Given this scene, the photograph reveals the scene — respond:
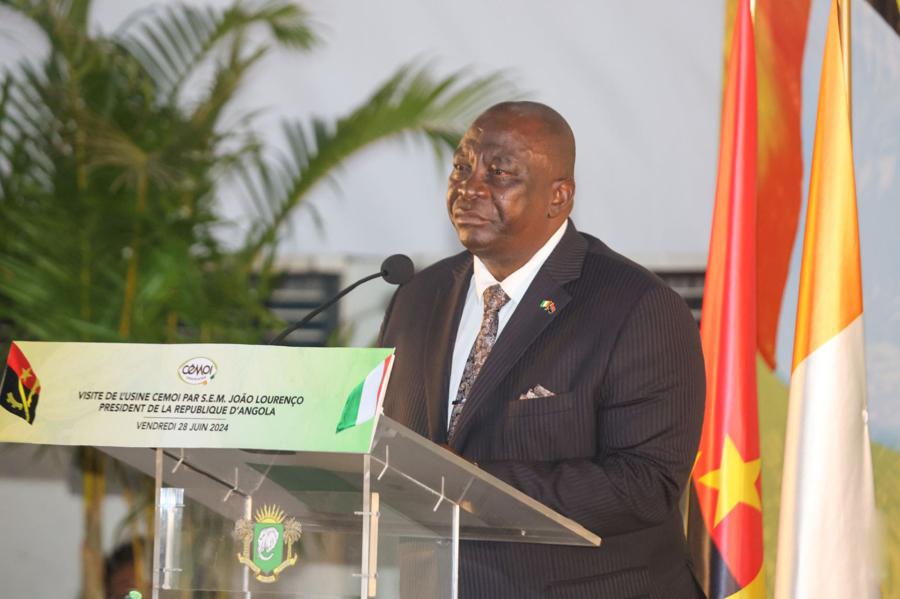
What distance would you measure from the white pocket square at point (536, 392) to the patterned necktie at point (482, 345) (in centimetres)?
13

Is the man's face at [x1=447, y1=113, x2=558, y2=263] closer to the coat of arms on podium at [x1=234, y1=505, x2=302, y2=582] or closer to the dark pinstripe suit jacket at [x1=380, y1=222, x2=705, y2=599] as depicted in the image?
the dark pinstripe suit jacket at [x1=380, y1=222, x2=705, y2=599]

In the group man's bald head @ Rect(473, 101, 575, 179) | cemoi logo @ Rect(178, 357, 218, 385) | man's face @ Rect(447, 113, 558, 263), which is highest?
man's bald head @ Rect(473, 101, 575, 179)

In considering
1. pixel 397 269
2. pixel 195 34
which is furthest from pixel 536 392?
pixel 195 34

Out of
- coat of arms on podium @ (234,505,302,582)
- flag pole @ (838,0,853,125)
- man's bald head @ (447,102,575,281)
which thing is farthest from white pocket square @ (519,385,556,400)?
flag pole @ (838,0,853,125)

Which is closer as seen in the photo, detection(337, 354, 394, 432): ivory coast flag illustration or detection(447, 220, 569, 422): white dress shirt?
detection(337, 354, 394, 432): ivory coast flag illustration

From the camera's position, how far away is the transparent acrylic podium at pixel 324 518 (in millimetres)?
2137

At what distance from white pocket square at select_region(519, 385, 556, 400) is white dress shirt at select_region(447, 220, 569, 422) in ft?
0.58

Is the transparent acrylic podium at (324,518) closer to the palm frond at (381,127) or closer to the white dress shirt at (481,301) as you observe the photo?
the white dress shirt at (481,301)

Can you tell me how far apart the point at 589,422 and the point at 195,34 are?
11.4 ft

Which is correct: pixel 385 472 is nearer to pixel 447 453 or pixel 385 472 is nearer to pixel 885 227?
pixel 447 453

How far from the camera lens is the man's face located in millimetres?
2988

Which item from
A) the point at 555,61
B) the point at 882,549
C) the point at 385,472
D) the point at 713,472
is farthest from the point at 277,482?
the point at 555,61

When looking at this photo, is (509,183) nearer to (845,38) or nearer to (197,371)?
(197,371)

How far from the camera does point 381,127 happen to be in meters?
5.26
